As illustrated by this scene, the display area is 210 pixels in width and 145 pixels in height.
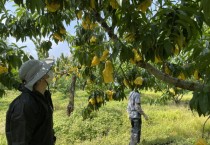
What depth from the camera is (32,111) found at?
6.25 feet

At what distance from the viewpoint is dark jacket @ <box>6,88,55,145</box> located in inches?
73.5

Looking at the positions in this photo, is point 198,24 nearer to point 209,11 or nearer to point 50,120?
point 209,11

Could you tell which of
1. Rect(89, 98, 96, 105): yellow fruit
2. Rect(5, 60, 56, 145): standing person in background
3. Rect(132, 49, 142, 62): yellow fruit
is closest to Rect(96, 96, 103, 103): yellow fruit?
Rect(89, 98, 96, 105): yellow fruit

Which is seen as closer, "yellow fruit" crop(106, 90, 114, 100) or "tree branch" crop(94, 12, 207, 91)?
"tree branch" crop(94, 12, 207, 91)

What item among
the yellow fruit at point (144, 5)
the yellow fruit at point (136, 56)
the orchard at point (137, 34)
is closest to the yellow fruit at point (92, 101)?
the orchard at point (137, 34)

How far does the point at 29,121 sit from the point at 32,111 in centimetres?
6

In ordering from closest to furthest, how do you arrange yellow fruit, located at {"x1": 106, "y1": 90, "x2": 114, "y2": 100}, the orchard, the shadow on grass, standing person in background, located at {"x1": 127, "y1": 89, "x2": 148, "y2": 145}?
1. the orchard
2. yellow fruit, located at {"x1": 106, "y1": 90, "x2": 114, "y2": 100}
3. standing person in background, located at {"x1": 127, "y1": 89, "x2": 148, "y2": 145}
4. the shadow on grass

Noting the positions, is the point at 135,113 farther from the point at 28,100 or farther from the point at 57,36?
the point at 28,100

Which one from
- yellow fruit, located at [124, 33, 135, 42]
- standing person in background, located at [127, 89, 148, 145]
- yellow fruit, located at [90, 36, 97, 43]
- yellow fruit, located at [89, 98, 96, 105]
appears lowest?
standing person in background, located at [127, 89, 148, 145]

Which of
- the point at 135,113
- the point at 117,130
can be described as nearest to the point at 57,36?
the point at 135,113

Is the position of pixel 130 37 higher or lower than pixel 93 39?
lower

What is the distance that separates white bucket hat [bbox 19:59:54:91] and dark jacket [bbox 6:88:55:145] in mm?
57

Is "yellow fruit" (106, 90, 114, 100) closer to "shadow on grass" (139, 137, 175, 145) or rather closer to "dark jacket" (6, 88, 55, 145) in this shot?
"shadow on grass" (139, 137, 175, 145)

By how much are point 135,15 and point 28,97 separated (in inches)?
30.4
